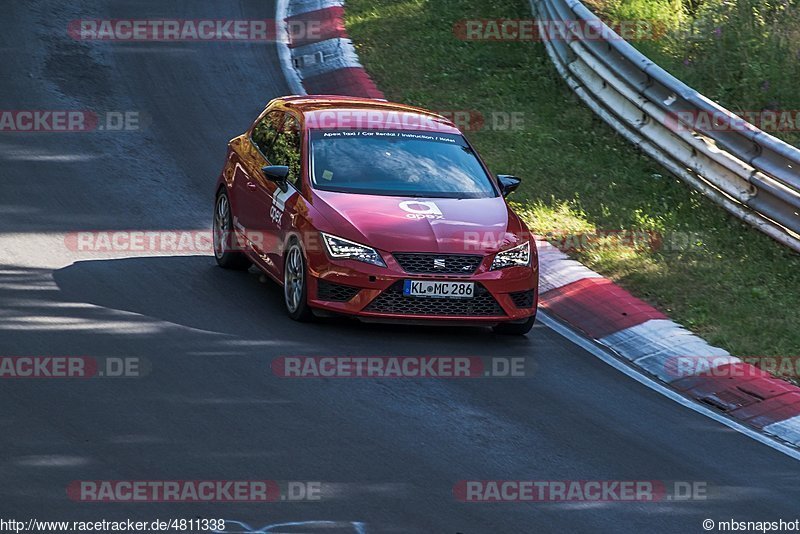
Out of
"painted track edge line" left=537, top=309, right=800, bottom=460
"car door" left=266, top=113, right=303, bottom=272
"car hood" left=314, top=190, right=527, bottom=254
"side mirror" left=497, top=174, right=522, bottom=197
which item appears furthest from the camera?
"side mirror" left=497, top=174, right=522, bottom=197

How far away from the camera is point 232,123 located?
659 inches

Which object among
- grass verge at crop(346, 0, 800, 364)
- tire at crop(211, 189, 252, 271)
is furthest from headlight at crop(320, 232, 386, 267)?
grass verge at crop(346, 0, 800, 364)

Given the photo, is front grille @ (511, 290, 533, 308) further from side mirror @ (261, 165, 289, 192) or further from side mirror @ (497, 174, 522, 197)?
side mirror @ (261, 165, 289, 192)

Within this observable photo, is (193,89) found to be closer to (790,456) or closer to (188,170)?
(188,170)

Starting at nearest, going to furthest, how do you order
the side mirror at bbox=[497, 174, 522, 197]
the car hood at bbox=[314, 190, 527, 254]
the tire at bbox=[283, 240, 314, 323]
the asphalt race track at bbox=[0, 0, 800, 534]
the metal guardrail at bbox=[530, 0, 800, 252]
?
the asphalt race track at bbox=[0, 0, 800, 534] < the car hood at bbox=[314, 190, 527, 254] < the tire at bbox=[283, 240, 314, 323] < the side mirror at bbox=[497, 174, 522, 197] < the metal guardrail at bbox=[530, 0, 800, 252]

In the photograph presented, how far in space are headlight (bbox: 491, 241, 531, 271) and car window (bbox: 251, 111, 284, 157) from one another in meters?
2.62

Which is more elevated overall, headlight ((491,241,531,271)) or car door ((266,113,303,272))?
car door ((266,113,303,272))

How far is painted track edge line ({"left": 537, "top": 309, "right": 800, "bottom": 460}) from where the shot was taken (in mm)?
8984

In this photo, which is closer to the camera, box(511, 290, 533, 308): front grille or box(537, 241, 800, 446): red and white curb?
box(537, 241, 800, 446): red and white curb

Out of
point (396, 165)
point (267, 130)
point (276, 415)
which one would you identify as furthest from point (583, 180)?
point (276, 415)

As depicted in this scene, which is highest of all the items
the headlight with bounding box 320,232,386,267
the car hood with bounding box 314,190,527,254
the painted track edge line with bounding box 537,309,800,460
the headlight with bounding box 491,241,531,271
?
the car hood with bounding box 314,190,527,254

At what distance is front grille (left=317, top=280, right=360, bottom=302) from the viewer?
33.7ft

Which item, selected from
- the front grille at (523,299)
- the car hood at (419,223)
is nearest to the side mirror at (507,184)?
the car hood at (419,223)

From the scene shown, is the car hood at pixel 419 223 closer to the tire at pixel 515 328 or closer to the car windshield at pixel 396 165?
the car windshield at pixel 396 165
